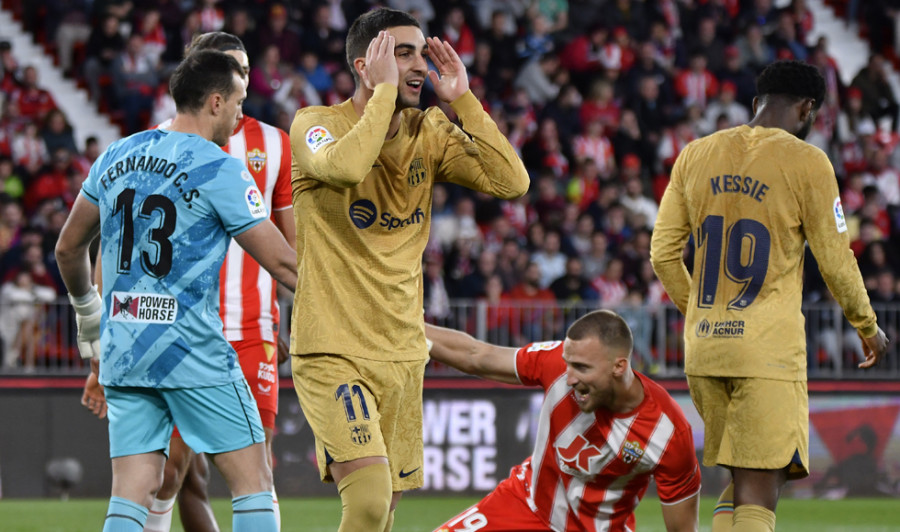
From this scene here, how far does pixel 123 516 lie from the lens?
15.6ft

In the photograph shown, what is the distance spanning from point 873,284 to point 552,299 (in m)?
3.39

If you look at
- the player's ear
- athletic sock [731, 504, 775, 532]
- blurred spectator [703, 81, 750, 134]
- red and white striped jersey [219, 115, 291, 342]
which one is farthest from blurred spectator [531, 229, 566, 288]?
athletic sock [731, 504, 775, 532]

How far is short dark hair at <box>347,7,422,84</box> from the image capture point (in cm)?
518

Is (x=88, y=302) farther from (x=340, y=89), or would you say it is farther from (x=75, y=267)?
(x=340, y=89)

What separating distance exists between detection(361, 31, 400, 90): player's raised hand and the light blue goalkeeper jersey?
Answer: 2.09 ft

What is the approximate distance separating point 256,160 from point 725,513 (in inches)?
109

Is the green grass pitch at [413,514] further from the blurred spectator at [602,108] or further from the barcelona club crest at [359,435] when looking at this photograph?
the blurred spectator at [602,108]

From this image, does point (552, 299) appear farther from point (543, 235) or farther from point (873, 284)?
point (873, 284)

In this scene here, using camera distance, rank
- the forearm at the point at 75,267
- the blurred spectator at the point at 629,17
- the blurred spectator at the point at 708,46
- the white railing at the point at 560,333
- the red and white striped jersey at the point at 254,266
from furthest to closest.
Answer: the blurred spectator at the point at 629,17, the blurred spectator at the point at 708,46, the white railing at the point at 560,333, the red and white striped jersey at the point at 254,266, the forearm at the point at 75,267

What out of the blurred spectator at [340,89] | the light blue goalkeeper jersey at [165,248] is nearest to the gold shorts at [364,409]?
the light blue goalkeeper jersey at [165,248]

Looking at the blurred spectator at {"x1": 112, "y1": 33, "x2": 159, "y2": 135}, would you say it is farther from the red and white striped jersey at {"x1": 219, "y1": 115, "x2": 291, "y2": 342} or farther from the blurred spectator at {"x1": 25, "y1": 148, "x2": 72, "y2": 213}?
the red and white striped jersey at {"x1": 219, "y1": 115, "x2": 291, "y2": 342}

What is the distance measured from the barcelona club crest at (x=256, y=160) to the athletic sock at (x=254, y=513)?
205cm

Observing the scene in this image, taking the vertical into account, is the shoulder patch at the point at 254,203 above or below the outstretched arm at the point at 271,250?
above

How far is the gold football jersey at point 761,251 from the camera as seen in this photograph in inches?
217
